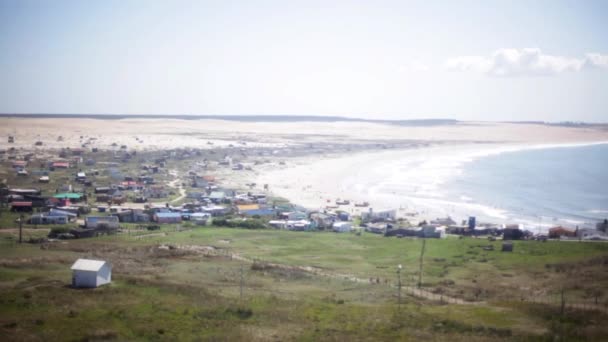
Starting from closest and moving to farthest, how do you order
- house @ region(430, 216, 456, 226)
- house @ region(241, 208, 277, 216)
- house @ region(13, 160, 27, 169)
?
house @ region(430, 216, 456, 226), house @ region(241, 208, 277, 216), house @ region(13, 160, 27, 169)

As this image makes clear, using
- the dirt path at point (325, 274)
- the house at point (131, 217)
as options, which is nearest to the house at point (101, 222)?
the house at point (131, 217)

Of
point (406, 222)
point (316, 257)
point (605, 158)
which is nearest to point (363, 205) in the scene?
point (406, 222)

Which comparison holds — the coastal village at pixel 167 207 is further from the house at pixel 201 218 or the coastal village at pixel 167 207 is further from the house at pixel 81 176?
the house at pixel 81 176

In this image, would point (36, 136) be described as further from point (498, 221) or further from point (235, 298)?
point (235, 298)

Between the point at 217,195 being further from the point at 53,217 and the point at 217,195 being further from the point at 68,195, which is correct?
the point at 53,217

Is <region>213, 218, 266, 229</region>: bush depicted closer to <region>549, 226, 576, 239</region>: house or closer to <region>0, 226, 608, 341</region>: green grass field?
<region>0, 226, 608, 341</region>: green grass field

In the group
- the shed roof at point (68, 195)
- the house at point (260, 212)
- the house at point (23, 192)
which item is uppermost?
the house at point (23, 192)

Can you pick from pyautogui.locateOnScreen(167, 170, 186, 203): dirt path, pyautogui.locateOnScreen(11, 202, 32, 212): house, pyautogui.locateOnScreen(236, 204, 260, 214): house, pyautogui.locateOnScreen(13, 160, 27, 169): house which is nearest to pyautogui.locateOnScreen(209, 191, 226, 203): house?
pyautogui.locateOnScreen(167, 170, 186, 203): dirt path
